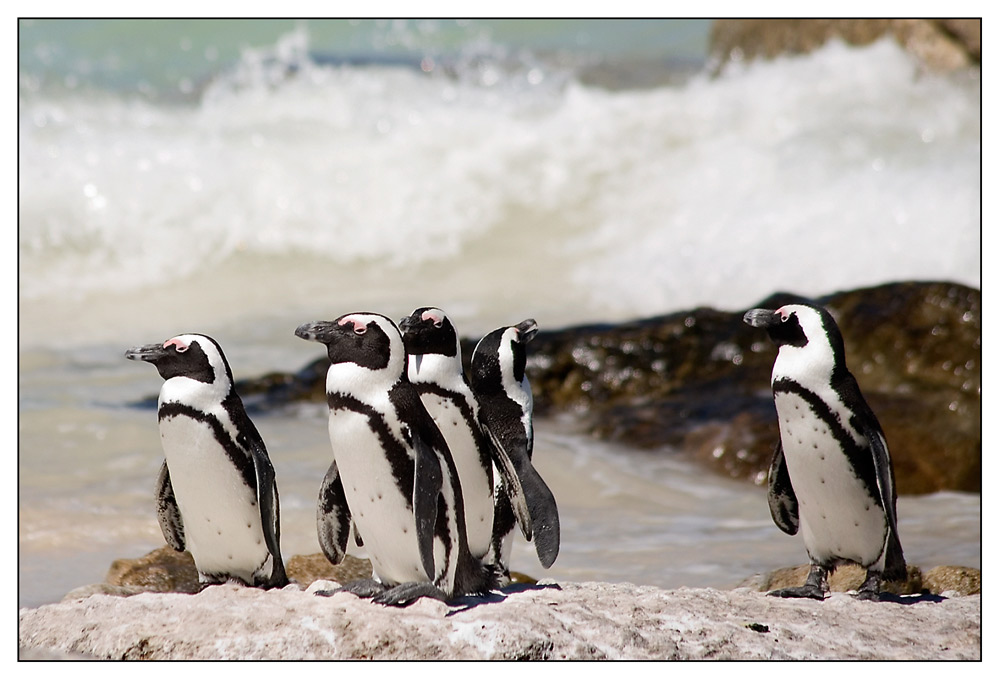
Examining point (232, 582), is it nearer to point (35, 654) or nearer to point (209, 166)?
point (35, 654)

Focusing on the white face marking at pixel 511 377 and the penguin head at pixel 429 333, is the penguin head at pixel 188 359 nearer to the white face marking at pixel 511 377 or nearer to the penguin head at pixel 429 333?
the penguin head at pixel 429 333

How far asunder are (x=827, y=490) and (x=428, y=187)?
9.98 m

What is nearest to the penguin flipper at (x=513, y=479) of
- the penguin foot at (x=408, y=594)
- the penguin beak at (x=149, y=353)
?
the penguin foot at (x=408, y=594)

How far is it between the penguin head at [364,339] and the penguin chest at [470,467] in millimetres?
376

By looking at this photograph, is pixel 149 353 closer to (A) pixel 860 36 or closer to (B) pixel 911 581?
(B) pixel 911 581

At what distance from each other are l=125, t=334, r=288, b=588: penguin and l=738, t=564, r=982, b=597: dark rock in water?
1.90 metres

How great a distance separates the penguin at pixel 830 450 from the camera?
372 cm

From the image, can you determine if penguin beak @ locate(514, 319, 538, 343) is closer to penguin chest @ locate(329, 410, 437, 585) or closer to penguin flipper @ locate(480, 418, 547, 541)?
penguin flipper @ locate(480, 418, 547, 541)

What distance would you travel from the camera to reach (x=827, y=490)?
3.79m

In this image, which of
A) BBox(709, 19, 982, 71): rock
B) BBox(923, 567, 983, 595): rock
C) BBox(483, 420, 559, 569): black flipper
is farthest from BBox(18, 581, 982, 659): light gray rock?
BBox(709, 19, 982, 71): rock

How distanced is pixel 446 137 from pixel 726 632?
444 inches

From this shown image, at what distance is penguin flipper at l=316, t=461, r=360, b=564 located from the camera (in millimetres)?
3576

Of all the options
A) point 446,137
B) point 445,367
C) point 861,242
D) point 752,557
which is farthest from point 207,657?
point 446,137

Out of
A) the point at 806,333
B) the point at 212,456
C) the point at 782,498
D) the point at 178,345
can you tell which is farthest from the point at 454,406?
the point at 782,498
